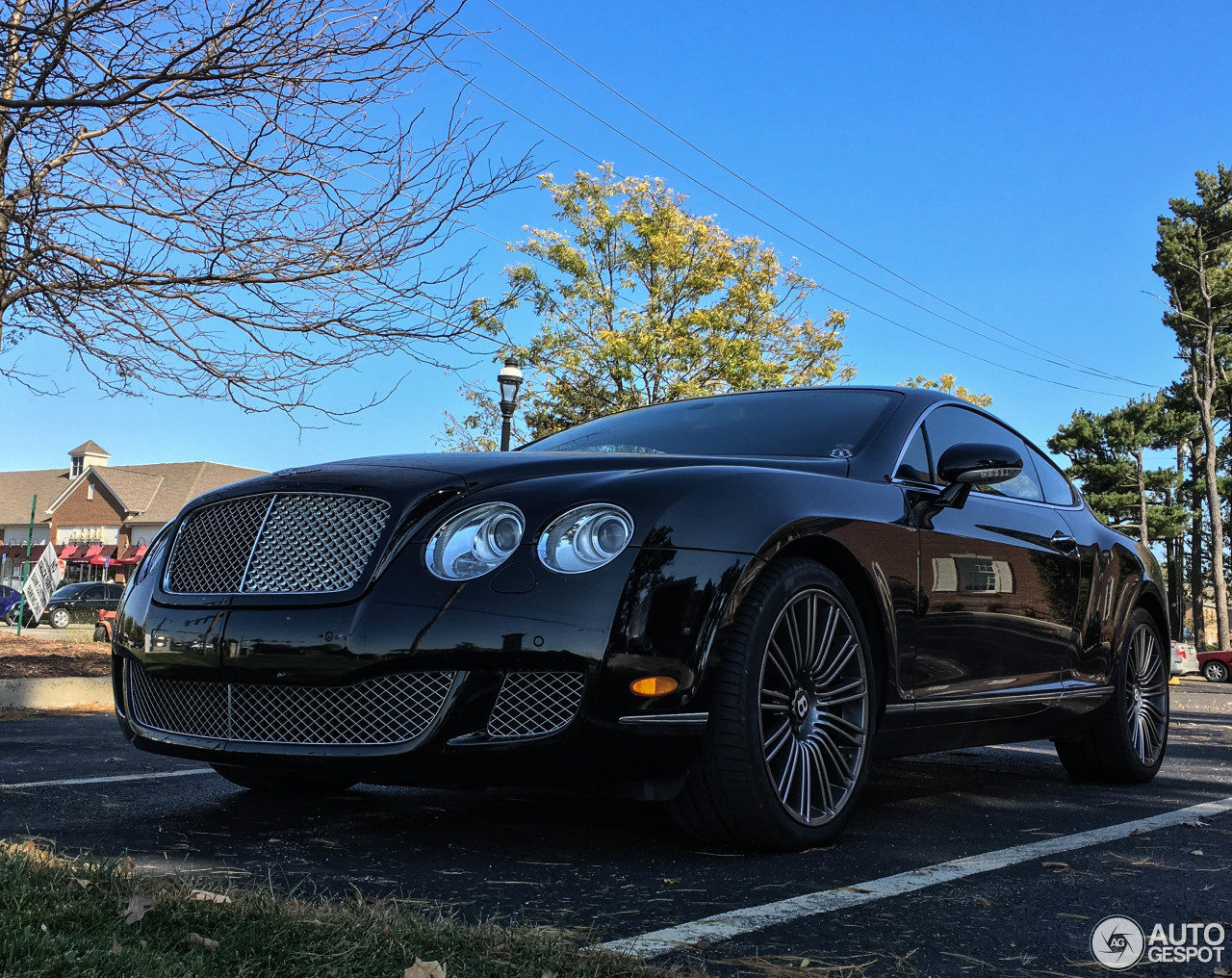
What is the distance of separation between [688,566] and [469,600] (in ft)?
1.80

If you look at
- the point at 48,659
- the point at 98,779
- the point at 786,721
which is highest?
the point at 786,721

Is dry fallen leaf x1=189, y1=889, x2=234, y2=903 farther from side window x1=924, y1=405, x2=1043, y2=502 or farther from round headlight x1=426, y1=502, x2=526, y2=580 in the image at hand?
side window x1=924, y1=405, x2=1043, y2=502

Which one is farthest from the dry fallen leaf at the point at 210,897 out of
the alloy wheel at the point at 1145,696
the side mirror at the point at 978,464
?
the alloy wheel at the point at 1145,696

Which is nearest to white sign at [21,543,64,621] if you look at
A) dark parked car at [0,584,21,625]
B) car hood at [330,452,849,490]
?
car hood at [330,452,849,490]

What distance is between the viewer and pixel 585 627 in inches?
115

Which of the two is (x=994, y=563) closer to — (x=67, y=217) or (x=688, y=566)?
(x=688, y=566)

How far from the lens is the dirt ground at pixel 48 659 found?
427 inches

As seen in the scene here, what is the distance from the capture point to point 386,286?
327 inches

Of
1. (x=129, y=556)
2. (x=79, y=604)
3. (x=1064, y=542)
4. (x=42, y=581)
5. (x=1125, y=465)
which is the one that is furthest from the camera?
(x=129, y=556)

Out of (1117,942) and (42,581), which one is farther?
(42,581)

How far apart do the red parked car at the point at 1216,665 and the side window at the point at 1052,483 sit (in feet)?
74.4

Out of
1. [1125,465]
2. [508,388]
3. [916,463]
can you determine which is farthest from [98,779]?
[1125,465]

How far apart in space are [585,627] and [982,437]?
260 centimetres

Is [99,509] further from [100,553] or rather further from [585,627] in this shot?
[585,627]
